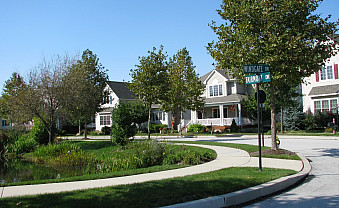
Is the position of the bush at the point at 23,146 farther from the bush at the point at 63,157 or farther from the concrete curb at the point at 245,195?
the concrete curb at the point at 245,195

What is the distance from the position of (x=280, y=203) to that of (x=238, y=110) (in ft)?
106

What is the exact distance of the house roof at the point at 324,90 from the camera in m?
28.6

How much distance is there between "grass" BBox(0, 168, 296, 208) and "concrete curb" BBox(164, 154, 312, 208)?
25 centimetres

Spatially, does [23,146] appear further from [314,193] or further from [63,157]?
[314,193]

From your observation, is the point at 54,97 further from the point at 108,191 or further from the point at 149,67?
the point at 108,191

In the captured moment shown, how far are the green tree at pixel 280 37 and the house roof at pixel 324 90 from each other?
18.5 m

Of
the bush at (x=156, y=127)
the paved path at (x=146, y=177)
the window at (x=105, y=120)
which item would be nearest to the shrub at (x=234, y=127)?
the bush at (x=156, y=127)

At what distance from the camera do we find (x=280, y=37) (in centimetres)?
1177

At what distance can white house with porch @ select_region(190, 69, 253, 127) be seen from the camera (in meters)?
36.6

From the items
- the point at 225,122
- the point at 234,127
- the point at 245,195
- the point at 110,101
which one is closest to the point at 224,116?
the point at 225,122

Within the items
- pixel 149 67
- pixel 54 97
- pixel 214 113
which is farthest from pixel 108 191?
pixel 214 113

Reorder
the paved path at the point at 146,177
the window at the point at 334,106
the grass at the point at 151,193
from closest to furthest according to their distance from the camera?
the grass at the point at 151,193, the paved path at the point at 146,177, the window at the point at 334,106

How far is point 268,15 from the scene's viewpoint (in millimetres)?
12141

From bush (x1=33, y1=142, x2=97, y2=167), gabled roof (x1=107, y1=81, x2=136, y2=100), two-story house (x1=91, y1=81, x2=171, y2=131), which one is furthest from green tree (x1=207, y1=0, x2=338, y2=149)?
gabled roof (x1=107, y1=81, x2=136, y2=100)
